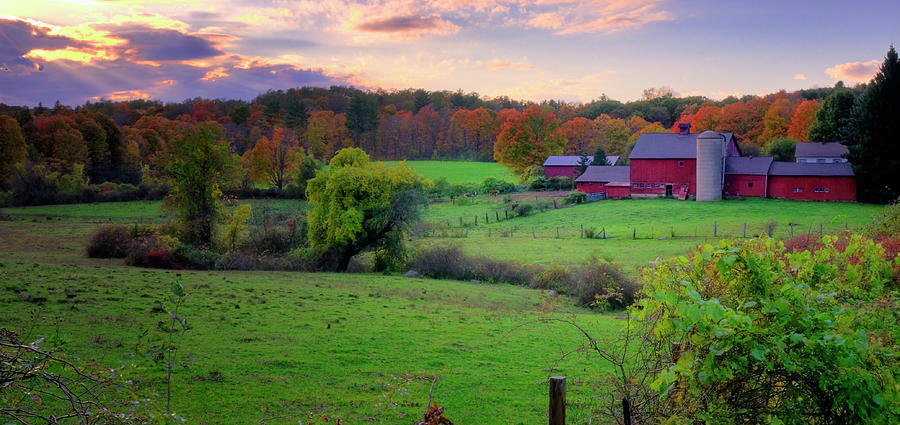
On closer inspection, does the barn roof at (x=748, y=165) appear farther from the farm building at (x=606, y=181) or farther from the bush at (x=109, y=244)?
the bush at (x=109, y=244)

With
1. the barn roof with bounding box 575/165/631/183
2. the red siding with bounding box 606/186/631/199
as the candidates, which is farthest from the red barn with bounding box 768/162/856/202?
the barn roof with bounding box 575/165/631/183

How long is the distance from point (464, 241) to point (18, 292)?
2881 cm

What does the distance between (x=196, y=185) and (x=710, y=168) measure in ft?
152

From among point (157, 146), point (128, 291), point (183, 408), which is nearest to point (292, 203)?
point (157, 146)

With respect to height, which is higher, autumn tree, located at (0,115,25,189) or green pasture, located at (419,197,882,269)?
autumn tree, located at (0,115,25,189)

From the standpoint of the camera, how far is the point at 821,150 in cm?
6738

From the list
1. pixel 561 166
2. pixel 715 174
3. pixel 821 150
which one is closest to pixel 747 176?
pixel 715 174

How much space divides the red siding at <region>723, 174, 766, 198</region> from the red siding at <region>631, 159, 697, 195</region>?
3199 mm

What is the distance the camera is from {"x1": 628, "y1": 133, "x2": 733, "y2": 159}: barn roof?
61344 mm

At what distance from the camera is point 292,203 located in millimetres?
59875

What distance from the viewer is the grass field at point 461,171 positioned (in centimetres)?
8887

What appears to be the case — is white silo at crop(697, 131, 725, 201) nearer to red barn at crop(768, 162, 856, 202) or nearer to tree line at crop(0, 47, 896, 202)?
red barn at crop(768, 162, 856, 202)

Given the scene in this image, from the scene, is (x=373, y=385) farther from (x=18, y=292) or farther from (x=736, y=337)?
(x=18, y=292)

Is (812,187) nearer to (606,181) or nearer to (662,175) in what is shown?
(662,175)
